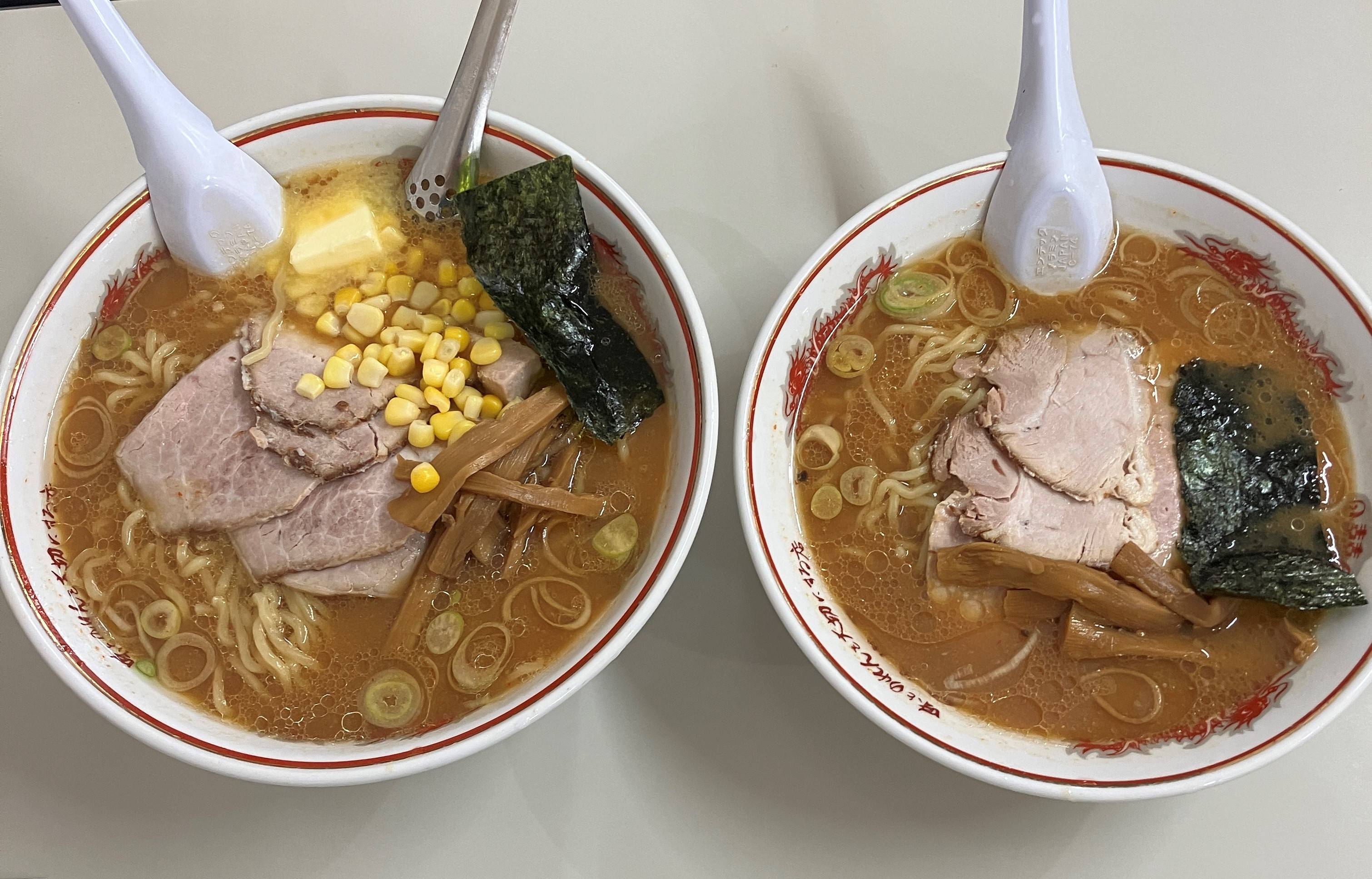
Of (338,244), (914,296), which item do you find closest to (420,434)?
(338,244)

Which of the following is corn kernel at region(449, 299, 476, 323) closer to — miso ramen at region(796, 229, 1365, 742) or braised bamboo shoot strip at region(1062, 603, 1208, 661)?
miso ramen at region(796, 229, 1365, 742)

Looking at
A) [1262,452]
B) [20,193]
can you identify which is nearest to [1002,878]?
[1262,452]

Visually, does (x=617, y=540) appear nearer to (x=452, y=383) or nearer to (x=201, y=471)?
(x=452, y=383)

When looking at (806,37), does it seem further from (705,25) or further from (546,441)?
(546,441)

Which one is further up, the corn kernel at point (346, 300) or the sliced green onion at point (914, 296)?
the corn kernel at point (346, 300)

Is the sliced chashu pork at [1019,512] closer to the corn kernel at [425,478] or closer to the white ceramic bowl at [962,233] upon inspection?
the white ceramic bowl at [962,233]

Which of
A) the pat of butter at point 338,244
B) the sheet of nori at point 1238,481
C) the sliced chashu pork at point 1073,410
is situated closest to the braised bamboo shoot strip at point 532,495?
the pat of butter at point 338,244
